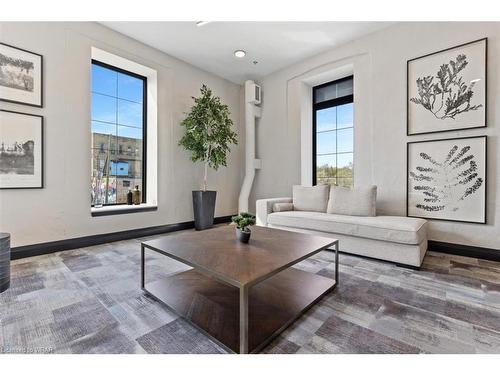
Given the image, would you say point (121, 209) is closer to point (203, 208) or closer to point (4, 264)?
point (203, 208)

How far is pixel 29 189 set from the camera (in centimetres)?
264

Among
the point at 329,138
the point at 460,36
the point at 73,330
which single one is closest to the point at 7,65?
the point at 73,330

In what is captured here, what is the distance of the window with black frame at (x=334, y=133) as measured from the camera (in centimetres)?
395

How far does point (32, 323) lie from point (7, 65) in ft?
8.94

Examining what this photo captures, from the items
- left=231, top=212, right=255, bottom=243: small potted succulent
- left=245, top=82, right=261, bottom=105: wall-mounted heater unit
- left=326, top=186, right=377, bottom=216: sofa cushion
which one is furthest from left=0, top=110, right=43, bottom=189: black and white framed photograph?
left=326, top=186, right=377, bottom=216: sofa cushion

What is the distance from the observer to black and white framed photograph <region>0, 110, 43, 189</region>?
2.47 meters

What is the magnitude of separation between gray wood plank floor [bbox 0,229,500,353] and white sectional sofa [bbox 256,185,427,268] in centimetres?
19

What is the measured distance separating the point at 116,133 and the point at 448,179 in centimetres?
465

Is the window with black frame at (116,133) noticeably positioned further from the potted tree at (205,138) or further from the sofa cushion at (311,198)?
the sofa cushion at (311,198)

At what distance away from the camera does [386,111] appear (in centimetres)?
328

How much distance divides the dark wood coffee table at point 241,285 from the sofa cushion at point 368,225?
881mm

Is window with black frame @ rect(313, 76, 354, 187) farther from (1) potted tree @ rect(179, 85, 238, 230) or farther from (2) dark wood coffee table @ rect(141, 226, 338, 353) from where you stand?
(2) dark wood coffee table @ rect(141, 226, 338, 353)

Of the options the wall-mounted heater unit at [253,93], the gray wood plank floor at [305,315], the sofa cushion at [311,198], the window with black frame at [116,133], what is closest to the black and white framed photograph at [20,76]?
the window with black frame at [116,133]

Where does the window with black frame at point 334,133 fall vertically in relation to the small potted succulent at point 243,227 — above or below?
above
